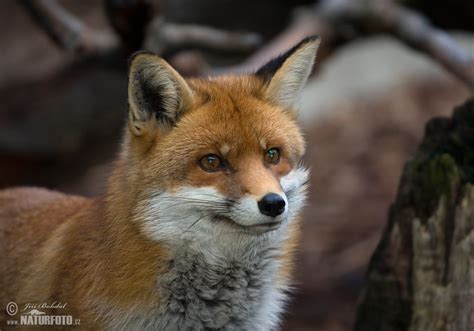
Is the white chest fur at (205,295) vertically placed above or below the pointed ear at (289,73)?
below

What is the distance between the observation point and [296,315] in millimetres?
9875

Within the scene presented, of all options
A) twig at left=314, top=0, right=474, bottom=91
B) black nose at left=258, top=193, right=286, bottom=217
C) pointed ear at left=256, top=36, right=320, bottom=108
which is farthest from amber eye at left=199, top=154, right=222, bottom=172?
twig at left=314, top=0, right=474, bottom=91

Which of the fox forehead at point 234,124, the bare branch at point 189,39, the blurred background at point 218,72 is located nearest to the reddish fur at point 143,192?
the fox forehead at point 234,124

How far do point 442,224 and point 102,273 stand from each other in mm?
2447

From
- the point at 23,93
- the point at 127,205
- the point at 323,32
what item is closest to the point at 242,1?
the point at 323,32

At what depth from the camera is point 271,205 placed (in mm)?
4758

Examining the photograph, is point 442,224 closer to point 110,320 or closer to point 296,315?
point 110,320

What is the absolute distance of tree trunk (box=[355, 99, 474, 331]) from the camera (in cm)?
552

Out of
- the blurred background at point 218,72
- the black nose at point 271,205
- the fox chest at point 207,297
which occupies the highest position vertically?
the blurred background at point 218,72

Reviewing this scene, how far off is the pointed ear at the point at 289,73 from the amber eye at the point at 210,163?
829 mm

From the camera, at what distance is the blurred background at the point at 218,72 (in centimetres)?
937

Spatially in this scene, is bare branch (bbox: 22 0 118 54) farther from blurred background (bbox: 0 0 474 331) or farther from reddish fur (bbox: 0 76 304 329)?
reddish fur (bbox: 0 76 304 329)

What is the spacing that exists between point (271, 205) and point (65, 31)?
535cm

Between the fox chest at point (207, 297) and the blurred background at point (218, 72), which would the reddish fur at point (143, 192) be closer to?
the fox chest at point (207, 297)
